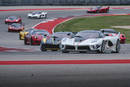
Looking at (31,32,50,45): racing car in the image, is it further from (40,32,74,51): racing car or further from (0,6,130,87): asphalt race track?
(0,6,130,87): asphalt race track

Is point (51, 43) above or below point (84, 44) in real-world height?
below

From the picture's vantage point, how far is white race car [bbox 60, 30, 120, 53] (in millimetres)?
15320

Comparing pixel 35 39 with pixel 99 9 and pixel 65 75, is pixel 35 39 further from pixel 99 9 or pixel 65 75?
pixel 99 9

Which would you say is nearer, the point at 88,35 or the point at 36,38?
the point at 88,35

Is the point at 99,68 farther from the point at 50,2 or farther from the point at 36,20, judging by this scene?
the point at 50,2

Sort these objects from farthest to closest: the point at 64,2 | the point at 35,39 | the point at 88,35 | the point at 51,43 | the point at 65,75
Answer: the point at 64,2 → the point at 35,39 → the point at 51,43 → the point at 88,35 → the point at 65,75

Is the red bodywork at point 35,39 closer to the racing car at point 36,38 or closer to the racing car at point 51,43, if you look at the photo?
the racing car at point 36,38

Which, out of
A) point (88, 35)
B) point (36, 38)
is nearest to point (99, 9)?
point (36, 38)

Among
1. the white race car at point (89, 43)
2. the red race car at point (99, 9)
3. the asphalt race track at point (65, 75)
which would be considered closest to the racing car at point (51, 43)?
the white race car at point (89, 43)

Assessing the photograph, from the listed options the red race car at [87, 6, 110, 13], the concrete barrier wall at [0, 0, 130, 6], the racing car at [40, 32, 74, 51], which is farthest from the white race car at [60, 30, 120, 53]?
the red race car at [87, 6, 110, 13]

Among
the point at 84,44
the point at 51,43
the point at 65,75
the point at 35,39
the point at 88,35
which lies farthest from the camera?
the point at 35,39

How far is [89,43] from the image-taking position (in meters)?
15.4

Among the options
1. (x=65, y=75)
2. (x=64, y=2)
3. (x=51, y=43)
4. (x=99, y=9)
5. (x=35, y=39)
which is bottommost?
(x=99, y=9)

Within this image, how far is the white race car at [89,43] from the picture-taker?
50.3 ft
